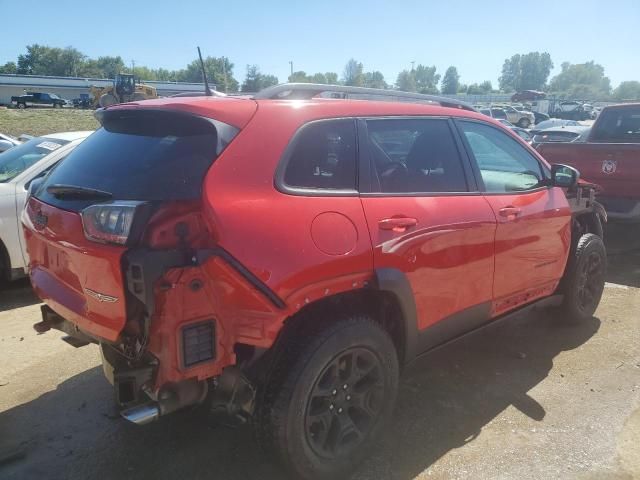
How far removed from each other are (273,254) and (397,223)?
76 cm

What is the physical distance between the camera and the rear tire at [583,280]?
4.39 m

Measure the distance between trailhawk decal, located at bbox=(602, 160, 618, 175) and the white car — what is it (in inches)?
249

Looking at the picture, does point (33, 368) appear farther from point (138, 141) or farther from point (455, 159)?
point (455, 159)

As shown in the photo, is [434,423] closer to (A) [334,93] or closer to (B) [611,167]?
(A) [334,93]

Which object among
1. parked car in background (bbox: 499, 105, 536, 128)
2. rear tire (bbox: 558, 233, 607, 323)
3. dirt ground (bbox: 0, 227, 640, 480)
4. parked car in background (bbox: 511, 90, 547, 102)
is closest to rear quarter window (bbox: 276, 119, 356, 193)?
dirt ground (bbox: 0, 227, 640, 480)

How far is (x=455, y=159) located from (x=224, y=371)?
193cm

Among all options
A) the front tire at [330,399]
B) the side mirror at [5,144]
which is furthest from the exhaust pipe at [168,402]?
the side mirror at [5,144]

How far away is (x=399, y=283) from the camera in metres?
2.69

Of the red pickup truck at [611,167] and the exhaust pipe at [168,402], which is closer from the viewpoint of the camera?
the exhaust pipe at [168,402]

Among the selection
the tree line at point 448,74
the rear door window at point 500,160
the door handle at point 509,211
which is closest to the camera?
the door handle at point 509,211

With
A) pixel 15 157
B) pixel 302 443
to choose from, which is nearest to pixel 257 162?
pixel 302 443

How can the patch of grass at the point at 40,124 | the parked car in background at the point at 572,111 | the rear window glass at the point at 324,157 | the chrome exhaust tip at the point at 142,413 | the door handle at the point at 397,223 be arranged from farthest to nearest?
1. the parked car in background at the point at 572,111
2. the patch of grass at the point at 40,124
3. the door handle at the point at 397,223
4. the rear window glass at the point at 324,157
5. the chrome exhaust tip at the point at 142,413

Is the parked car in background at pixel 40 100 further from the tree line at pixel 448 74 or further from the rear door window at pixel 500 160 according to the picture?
the rear door window at pixel 500 160

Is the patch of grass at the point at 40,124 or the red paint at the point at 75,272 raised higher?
the red paint at the point at 75,272
